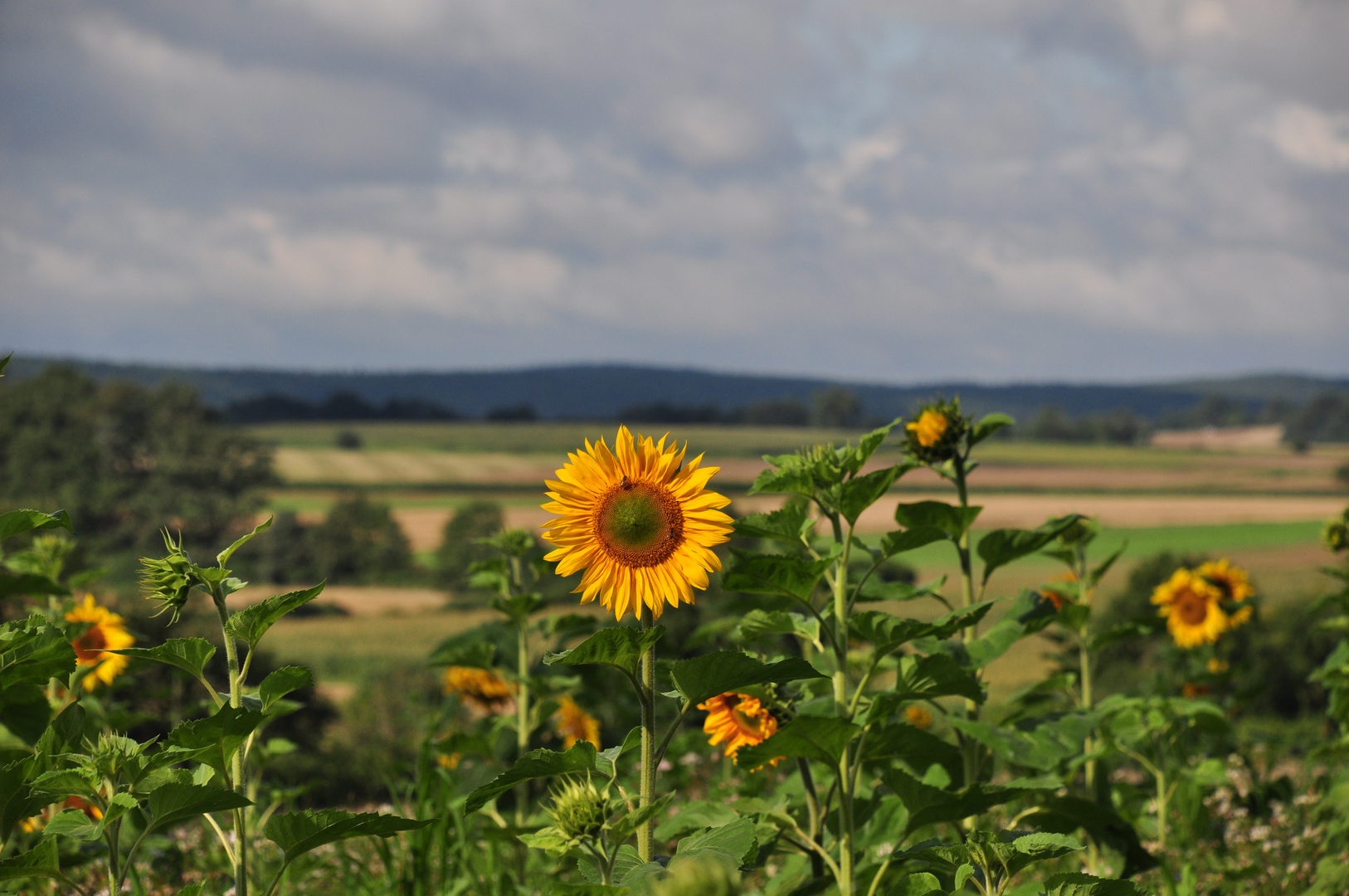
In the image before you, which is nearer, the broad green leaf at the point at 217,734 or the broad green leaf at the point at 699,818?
the broad green leaf at the point at 217,734

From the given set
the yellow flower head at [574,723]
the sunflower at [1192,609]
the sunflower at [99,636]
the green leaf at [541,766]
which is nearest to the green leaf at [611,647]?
the green leaf at [541,766]

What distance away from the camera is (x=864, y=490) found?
2.23 metres

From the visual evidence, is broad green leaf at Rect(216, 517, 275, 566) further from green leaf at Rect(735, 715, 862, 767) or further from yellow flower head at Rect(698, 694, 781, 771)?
yellow flower head at Rect(698, 694, 781, 771)

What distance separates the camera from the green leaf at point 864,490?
2.21 metres

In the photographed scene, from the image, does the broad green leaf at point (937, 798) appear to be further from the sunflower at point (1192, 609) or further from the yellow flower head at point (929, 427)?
the sunflower at point (1192, 609)

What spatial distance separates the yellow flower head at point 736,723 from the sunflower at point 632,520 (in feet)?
1.81

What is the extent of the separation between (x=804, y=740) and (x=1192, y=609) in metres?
5.08

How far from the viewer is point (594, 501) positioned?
203 centimetres

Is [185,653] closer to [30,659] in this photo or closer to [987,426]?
[30,659]

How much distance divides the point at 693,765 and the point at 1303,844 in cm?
370

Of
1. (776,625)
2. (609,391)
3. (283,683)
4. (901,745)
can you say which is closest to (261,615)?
(283,683)

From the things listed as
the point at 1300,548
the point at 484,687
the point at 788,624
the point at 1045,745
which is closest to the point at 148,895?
the point at 484,687

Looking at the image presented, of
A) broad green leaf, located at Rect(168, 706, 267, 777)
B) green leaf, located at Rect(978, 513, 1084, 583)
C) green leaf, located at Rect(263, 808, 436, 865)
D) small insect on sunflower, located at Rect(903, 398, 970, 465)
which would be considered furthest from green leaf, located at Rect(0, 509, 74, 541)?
green leaf, located at Rect(978, 513, 1084, 583)

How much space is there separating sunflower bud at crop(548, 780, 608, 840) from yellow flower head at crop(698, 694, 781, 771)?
757 millimetres
